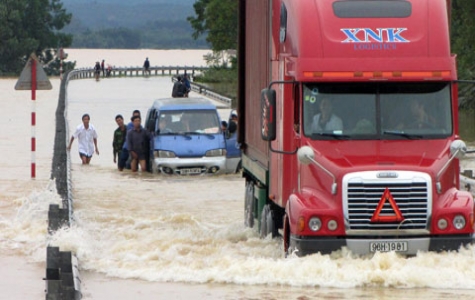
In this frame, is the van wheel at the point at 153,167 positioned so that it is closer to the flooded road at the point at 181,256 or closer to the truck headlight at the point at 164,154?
the flooded road at the point at 181,256

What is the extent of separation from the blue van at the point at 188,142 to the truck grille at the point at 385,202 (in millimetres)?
16435

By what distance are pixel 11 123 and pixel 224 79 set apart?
51555mm

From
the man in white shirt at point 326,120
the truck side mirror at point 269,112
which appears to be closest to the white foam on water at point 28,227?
the truck side mirror at point 269,112

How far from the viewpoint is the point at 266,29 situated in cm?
1652

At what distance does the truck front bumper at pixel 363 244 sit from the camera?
14094 millimetres

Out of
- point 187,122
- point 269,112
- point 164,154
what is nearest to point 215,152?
point 187,122

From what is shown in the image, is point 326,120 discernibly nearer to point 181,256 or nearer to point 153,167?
point 181,256

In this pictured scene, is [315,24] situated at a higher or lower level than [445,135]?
higher

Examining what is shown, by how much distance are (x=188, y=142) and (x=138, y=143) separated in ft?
3.61

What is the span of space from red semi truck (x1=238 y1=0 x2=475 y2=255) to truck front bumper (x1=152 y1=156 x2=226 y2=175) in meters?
15.5

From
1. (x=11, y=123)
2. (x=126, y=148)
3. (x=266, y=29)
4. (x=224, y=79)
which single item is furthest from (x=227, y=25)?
(x=266, y=29)

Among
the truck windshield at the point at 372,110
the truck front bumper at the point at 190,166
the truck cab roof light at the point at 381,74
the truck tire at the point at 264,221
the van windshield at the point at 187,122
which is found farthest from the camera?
the van windshield at the point at 187,122

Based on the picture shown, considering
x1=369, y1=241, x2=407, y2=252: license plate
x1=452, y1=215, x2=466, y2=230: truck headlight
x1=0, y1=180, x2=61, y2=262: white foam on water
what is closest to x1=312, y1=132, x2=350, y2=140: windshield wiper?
x1=369, y1=241, x2=407, y2=252: license plate

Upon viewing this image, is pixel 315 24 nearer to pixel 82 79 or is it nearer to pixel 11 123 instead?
pixel 11 123
